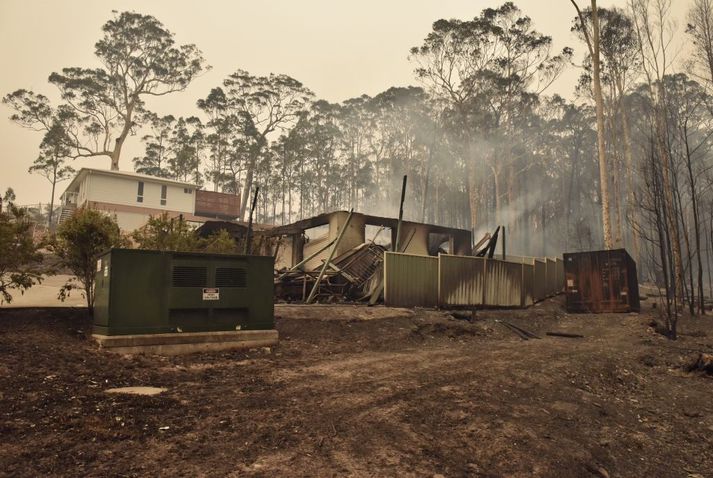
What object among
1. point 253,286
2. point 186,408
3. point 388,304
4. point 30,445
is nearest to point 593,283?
point 388,304

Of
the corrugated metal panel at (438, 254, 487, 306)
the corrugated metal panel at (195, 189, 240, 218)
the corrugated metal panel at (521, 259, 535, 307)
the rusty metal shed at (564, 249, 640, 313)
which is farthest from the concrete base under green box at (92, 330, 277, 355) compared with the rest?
the corrugated metal panel at (195, 189, 240, 218)

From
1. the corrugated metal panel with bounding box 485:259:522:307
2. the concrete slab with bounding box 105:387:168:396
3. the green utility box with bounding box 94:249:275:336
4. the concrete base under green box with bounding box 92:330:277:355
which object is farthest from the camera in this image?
the corrugated metal panel with bounding box 485:259:522:307

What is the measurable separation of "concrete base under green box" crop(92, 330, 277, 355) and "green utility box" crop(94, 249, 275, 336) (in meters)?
0.09

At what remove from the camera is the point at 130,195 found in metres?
34.7

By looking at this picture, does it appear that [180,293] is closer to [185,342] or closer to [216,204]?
[185,342]

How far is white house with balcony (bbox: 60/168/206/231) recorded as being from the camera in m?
33.0

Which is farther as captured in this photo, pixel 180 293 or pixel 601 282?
pixel 601 282

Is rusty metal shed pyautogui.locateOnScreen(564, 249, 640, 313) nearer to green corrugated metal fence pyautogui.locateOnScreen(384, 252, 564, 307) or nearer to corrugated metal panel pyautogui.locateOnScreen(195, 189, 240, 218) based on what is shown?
green corrugated metal fence pyautogui.locateOnScreen(384, 252, 564, 307)

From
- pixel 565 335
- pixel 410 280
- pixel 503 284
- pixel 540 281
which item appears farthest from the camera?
pixel 540 281

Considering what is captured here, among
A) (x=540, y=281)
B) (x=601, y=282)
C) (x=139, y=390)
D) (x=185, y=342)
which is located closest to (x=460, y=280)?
(x=601, y=282)

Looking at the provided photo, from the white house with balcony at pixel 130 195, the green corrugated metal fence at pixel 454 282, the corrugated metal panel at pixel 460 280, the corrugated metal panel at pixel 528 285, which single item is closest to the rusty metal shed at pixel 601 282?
the corrugated metal panel at pixel 528 285

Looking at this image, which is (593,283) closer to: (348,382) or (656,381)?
(656,381)

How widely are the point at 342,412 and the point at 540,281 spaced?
15.4 m

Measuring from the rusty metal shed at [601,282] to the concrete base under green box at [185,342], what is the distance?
39.8 ft
